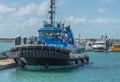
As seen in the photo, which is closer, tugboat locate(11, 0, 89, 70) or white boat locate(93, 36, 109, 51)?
tugboat locate(11, 0, 89, 70)

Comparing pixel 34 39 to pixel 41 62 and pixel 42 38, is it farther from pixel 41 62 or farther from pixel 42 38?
pixel 41 62

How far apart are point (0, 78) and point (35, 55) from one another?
6.83 meters

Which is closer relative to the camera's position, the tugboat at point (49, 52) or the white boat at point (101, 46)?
the tugboat at point (49, 52)

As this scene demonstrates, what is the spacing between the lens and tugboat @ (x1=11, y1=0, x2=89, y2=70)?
163 feet

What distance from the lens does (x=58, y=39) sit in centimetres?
5822

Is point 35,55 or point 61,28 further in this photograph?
point 61,28

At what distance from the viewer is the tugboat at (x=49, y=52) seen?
49.7 meters

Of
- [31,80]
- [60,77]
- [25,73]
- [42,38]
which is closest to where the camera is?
[31,80]

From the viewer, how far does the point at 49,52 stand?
49.8m

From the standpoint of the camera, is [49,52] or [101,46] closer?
[49,52]

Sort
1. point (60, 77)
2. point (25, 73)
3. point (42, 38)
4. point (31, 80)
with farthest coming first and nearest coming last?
point (42, 38)
point (25, 73)
point (60, 77)
point (31, 80)

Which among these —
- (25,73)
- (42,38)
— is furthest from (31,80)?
(42,38)

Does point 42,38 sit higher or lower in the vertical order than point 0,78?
higher

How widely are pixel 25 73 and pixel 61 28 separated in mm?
12742
